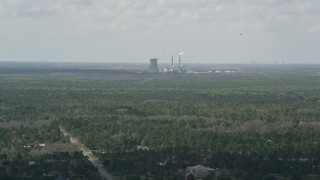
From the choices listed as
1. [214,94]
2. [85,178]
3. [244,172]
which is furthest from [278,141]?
[214,94]

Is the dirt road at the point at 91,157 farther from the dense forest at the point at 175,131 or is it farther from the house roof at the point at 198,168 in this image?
the house roof at the point at 198,168

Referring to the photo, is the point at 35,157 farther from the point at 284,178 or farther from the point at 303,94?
the point at 303,94

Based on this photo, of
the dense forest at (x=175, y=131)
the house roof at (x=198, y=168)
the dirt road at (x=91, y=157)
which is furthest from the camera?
the dense forest at (x=175, y=131)

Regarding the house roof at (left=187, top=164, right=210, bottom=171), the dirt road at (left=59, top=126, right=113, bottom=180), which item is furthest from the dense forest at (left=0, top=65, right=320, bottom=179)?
the house roof at (left=187, top=164, right=210, bottom=171)

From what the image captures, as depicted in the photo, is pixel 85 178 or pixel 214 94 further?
pixel 214 94

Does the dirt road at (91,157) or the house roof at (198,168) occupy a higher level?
the house roof at (198,168)

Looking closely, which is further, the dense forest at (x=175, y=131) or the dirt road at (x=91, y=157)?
the dense forest at (x=175, y=131)

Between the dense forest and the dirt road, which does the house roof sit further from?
the dirt road

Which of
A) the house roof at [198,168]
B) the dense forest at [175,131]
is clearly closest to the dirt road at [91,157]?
the dense forest at [175,131]

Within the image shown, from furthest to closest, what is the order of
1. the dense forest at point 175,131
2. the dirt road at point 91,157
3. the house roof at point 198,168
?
the dense forest at point 175,131
the house roof at point 198,168
the dirt road at point 91,157
